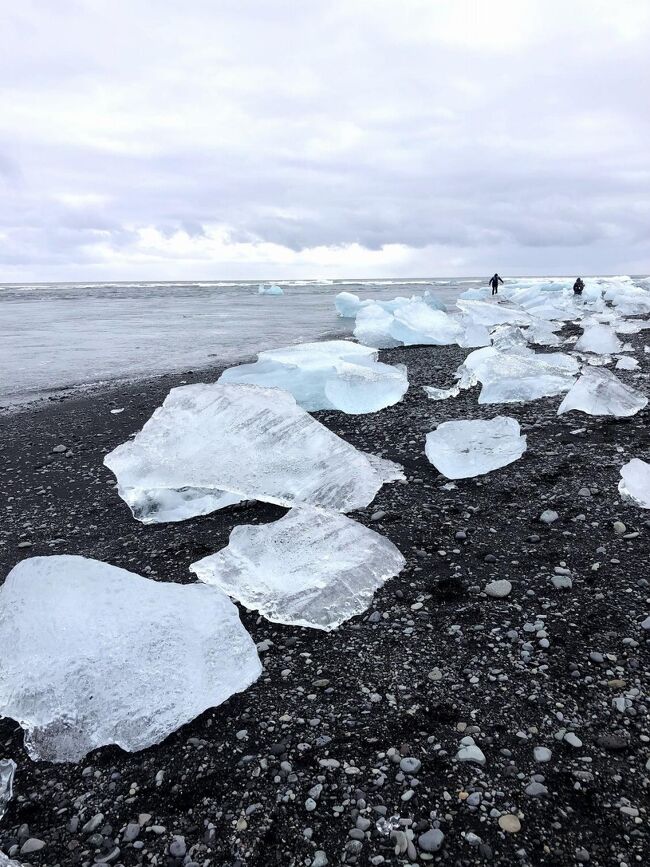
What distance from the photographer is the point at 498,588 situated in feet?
8.48

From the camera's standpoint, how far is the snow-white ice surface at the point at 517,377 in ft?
19.2

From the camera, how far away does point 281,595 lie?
2.60m

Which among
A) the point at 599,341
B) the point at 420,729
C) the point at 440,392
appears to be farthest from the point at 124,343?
the point at 420,729

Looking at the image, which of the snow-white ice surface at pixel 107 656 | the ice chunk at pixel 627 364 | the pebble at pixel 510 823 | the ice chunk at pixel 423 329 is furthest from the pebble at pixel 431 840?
the ice chunk at pixel 423 329

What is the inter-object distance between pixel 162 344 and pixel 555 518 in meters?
11.4

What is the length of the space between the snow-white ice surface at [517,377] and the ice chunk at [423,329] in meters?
4.30

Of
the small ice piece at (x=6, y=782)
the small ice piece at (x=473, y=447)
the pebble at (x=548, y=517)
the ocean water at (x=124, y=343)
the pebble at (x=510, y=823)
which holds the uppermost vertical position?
the small ice piece at (x=473, y=447)

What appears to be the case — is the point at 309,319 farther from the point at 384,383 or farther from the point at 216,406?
the point at 216,406

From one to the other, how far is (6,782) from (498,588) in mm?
1964

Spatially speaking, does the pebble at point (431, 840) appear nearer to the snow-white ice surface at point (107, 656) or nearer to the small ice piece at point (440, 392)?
the snow-white ice surface at point (107, 656)

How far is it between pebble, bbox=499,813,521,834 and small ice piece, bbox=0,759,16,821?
1.42 meters

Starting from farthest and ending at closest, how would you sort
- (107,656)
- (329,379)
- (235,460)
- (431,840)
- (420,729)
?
(329,379)
(235,460)
(107,656)
(420,729)
(431,840)

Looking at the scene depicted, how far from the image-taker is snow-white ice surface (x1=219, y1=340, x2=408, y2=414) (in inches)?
219

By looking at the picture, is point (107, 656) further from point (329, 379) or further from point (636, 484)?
point (329, 379)
